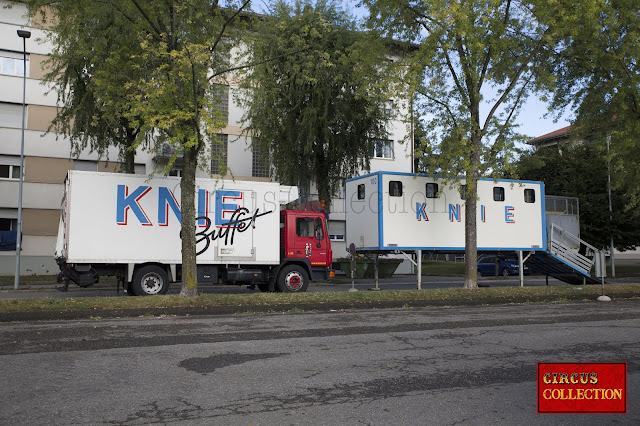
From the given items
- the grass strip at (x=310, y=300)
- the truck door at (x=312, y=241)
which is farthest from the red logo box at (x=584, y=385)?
the truck door at (x=312, y=241)

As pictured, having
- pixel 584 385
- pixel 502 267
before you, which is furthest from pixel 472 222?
pixel 502 267

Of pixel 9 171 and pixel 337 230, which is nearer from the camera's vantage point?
pixel 9 171

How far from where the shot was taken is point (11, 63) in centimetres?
3123

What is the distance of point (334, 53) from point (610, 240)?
68.1 ft

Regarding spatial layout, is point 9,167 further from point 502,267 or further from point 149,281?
point 502,267

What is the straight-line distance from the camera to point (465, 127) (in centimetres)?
1642

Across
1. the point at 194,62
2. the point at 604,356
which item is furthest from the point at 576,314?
the point at 194,62

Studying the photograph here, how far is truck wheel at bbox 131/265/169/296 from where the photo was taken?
51.2ft

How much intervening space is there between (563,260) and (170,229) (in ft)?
49.0

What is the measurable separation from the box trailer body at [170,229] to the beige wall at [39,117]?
58.1 ft

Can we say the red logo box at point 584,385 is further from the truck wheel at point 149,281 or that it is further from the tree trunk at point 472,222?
the truck wheel at point 149,281

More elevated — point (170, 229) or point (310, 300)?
point (170, 229)

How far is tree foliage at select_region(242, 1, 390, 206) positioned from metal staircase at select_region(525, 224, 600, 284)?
9.05m

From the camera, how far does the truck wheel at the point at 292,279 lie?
17344 mm
